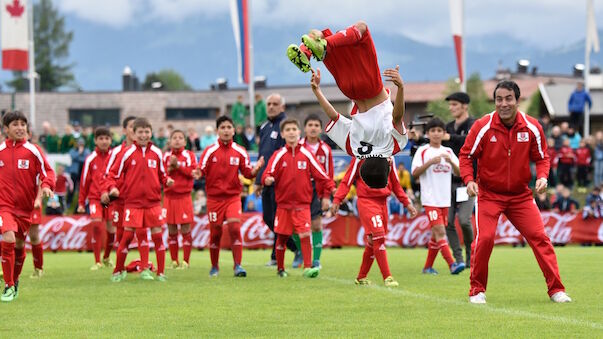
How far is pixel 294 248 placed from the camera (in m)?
17.0

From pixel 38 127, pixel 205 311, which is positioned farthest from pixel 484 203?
pixel 38 127

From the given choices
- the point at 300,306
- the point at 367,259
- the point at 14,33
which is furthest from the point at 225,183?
the point at 14,33

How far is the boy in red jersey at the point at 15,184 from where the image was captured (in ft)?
39.1

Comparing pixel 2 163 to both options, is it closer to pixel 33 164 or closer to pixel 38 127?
pixel 33 164

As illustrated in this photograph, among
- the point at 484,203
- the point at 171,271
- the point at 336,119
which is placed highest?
the point at 336,119

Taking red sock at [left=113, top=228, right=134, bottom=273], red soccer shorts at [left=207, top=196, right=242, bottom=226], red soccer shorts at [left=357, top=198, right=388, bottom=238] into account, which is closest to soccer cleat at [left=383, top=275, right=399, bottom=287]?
red soccer shorts at [left=357, top=198, right=388, bottom=238]

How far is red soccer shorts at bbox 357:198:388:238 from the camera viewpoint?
1291cm

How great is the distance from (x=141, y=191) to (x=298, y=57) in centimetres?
560

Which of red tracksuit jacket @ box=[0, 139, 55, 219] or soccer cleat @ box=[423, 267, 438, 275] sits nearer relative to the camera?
red tracksuit jacket @ box=[0, 139, 55, 219]

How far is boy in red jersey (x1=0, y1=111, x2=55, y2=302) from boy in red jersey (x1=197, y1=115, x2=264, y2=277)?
3.21 meters

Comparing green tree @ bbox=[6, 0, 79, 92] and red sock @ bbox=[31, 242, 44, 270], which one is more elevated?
green tree @ bbox=[6, 0, 79, 92]

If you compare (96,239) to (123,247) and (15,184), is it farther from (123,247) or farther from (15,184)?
(15,184)

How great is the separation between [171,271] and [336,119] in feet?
22.7

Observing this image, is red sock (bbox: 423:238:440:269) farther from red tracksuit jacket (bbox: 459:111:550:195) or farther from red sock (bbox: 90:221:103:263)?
red sock (bbox: 90:221:103:263)
